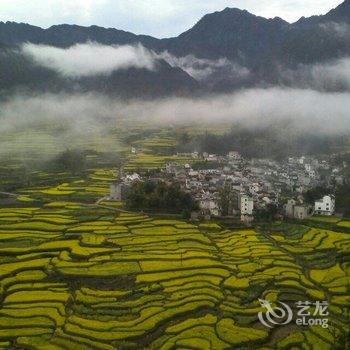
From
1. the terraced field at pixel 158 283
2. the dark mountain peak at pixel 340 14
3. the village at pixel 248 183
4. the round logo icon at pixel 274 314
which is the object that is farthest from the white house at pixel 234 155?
the dark mountain peak at pixel 340 14

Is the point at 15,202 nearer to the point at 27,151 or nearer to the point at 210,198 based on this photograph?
the point at 210,198

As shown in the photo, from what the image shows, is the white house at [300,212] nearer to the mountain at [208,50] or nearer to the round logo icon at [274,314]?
the round logo icon at [274,314]

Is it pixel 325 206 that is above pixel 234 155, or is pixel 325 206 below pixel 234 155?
above

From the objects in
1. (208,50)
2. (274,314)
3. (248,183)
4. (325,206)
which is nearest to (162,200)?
(248,183)

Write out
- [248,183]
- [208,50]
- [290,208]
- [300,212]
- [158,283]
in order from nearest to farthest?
[158,283]
[300,212]
[290,208]
[248,183]
[208,50]

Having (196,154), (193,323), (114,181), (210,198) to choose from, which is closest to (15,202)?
(114,181)

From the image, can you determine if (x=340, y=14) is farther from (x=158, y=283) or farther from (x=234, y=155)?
(x=158, y=283)
